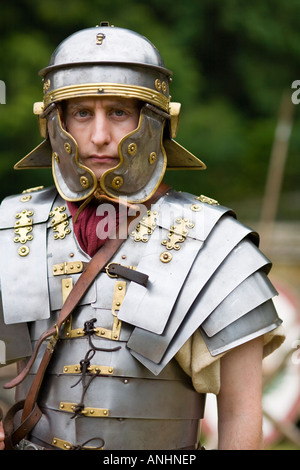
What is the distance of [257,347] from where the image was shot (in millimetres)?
3443

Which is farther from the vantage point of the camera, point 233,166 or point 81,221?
point 233,166

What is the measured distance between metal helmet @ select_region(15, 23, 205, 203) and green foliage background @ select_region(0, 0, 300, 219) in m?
5.44

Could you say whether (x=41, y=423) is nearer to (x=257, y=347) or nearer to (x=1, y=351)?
(x=1, y=351)

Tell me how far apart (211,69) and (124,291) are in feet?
24.1

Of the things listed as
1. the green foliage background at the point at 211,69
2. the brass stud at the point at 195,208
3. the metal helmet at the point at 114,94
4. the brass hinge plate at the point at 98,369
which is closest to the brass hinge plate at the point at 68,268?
the metal helmet at the point at 114,94

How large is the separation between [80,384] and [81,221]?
60cm

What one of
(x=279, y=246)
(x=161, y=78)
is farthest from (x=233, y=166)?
(x=161, y=78)

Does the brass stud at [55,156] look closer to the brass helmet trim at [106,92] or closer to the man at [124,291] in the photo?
the man at [124,291]

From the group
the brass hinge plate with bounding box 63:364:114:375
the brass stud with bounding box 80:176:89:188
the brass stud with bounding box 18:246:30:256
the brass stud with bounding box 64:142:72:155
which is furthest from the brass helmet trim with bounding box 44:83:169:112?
the brass hinge plate with bounding box 63:364:114:375

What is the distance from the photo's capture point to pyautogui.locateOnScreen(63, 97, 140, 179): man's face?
136 inches

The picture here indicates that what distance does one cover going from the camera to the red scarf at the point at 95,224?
3547 mm

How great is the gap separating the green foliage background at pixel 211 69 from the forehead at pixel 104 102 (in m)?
5.52

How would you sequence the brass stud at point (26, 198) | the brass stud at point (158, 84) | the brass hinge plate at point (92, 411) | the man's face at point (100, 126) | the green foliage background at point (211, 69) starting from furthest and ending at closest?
the green foliage background at point (211, 69), the brass stud at point (26, 198), the brass stud at point (158, 84), the man's face at point (100, 126), the brass hinge plate at point (92, 411)

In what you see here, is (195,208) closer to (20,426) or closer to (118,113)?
(118,113)
